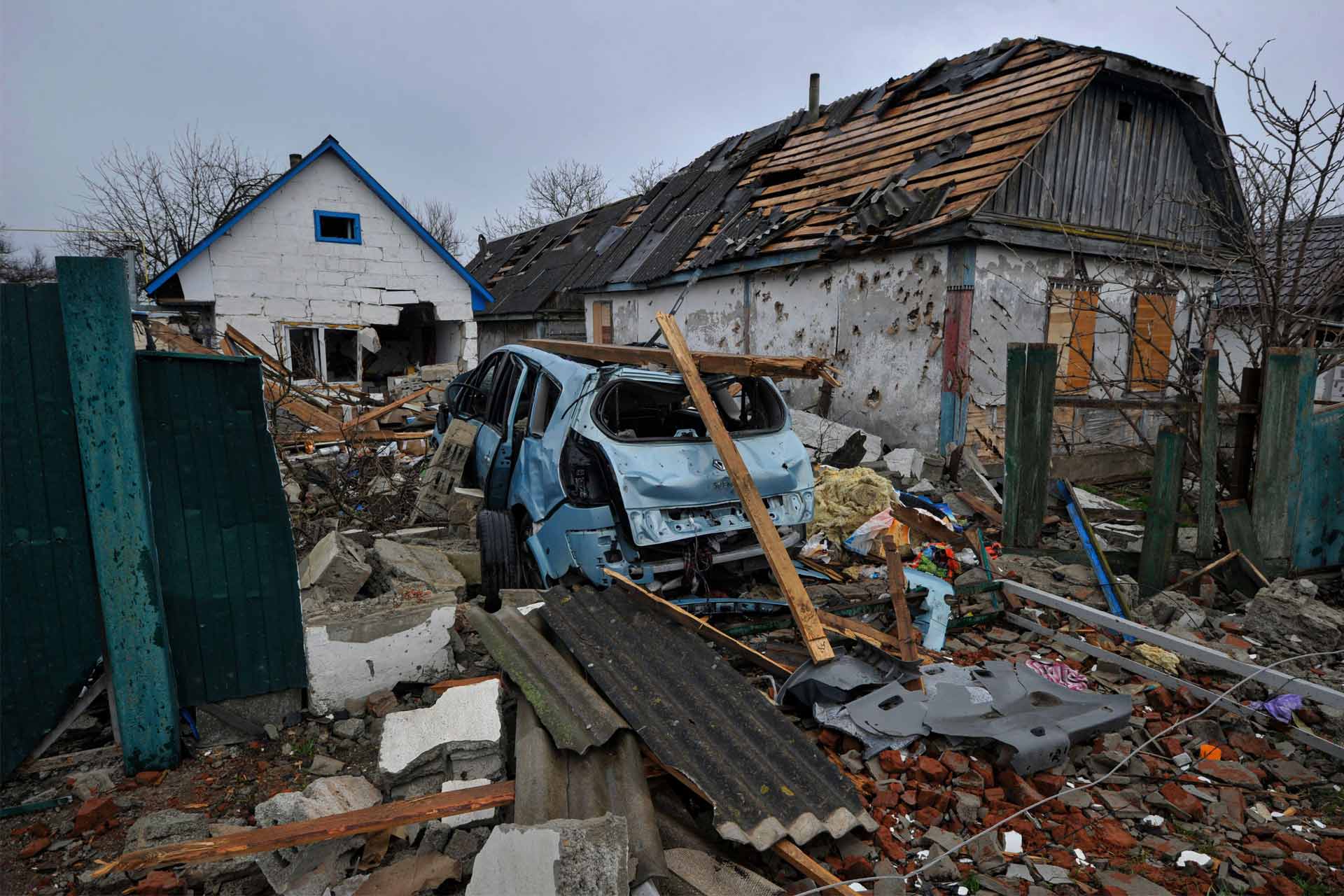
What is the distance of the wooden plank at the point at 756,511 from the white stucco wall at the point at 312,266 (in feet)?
37.5

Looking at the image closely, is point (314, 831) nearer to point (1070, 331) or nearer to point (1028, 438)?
point (1028, 438)

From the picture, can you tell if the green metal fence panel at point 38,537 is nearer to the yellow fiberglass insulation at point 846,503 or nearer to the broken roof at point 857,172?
the yellow fiberglass insulation at point 846,503

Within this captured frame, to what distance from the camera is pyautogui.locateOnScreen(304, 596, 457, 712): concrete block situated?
345cm

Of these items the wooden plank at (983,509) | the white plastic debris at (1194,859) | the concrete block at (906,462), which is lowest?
the white plastic debris at (1194,859)

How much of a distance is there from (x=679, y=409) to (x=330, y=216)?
37.4 feet

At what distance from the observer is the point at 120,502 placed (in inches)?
115

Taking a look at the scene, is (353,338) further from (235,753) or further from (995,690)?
(995,690)

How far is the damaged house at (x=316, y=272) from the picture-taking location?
1313 cm

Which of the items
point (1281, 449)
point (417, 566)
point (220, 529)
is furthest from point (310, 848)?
point (1281, 449)

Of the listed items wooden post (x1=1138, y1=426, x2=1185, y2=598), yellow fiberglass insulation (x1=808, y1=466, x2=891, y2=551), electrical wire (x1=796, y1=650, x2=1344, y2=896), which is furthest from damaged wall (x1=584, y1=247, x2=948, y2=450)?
electrical wire (x1=796, y1=650, x2=1344, y2=896)

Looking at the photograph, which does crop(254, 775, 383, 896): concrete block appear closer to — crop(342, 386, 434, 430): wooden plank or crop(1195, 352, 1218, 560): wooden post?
crop(1195, 352, 1218, 560): wooden post

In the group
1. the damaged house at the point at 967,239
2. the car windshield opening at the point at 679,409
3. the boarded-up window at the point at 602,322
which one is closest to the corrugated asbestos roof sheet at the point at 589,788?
the car windshield opening at the point at 679,409

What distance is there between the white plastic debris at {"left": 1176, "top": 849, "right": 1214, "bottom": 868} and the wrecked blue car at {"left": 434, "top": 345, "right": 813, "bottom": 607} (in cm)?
259

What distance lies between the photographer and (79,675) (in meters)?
3.04
